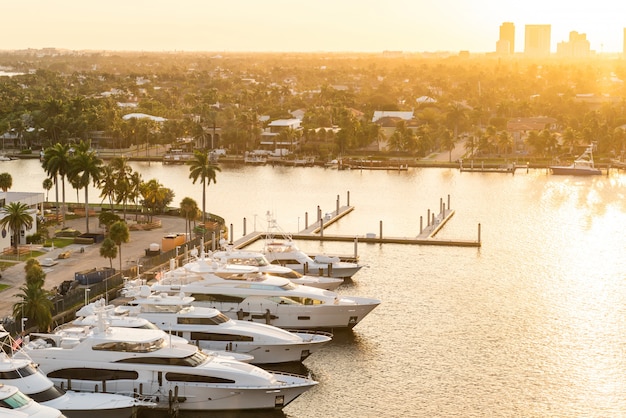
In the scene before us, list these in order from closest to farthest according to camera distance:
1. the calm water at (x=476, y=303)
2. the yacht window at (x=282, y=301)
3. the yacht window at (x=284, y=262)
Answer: the calm water at (x=476, y=303) → the yacht window at (x=282, y=301) → the yacht window at (x=284, y=262)

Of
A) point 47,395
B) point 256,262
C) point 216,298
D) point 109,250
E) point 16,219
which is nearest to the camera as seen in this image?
point 47,395

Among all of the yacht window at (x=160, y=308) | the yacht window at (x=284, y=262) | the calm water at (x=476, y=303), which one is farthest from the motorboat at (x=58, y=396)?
the yacht window at (x=284, y=262)

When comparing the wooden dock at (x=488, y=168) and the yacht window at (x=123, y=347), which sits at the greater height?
the wooden dock at (x=488, y=168)

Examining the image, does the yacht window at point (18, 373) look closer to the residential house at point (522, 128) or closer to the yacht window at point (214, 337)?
the yacht window at point (214, 337)

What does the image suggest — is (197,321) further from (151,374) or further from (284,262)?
(284,262)

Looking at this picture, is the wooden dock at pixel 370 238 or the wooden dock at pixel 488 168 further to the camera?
the wooden dock at pixel 488 168

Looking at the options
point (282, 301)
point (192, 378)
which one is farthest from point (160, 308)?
point (282, 301)

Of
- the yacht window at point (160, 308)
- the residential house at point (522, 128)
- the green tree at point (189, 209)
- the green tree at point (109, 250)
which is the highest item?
the residential house at point (522, 128)
